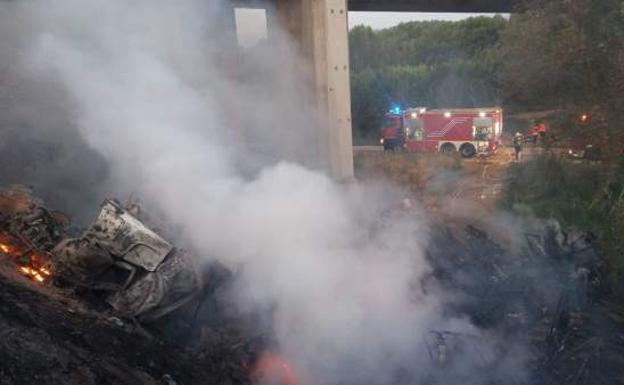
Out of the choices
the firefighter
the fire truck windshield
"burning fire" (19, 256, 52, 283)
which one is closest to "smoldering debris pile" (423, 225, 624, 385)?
"burning fire" (19, 256, 52, 283)

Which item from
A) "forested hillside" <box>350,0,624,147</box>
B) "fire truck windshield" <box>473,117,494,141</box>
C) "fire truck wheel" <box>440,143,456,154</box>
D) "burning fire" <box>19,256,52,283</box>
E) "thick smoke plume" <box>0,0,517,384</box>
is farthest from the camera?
"fire truck wheel" <box>440,143,456,154</box>

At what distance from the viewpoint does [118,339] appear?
15.0 ft

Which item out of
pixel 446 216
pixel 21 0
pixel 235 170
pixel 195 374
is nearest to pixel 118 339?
pixel 195 374

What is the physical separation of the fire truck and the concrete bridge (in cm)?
1299

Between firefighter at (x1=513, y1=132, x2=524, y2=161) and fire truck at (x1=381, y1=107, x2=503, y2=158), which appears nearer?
firefighter at (x1=513, y1=132, x2=524, y2=161)

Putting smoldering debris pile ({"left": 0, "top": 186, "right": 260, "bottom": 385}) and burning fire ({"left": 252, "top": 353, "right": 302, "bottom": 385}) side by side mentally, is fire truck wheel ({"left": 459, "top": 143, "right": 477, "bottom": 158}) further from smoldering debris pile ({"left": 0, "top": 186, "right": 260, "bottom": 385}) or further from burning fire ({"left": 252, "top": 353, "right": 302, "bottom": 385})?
burning fire ({"left": 252, "top": 353, "right": 302, "bottom": 385})

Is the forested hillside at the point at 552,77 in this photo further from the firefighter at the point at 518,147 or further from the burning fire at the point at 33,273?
the burning fire at the point at 33,273

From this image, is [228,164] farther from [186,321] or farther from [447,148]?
[447,148]

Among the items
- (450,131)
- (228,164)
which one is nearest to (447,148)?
(450,131)

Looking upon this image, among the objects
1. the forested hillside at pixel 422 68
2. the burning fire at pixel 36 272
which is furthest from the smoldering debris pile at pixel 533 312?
the forested hillside at pixel 422 68

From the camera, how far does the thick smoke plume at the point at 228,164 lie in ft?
17.8

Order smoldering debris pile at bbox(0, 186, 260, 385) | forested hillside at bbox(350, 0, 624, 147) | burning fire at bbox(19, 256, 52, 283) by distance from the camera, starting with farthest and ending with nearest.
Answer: forested hillside at bbox(350, 0, 624, 147) → burning fire at bbox(19, 256, 52, 283) → smoldering debris pile at bbox(0, 186, 260, 385)

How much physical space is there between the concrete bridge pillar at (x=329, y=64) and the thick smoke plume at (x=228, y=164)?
0.38 m

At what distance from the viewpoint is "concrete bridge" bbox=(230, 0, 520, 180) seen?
852cm
